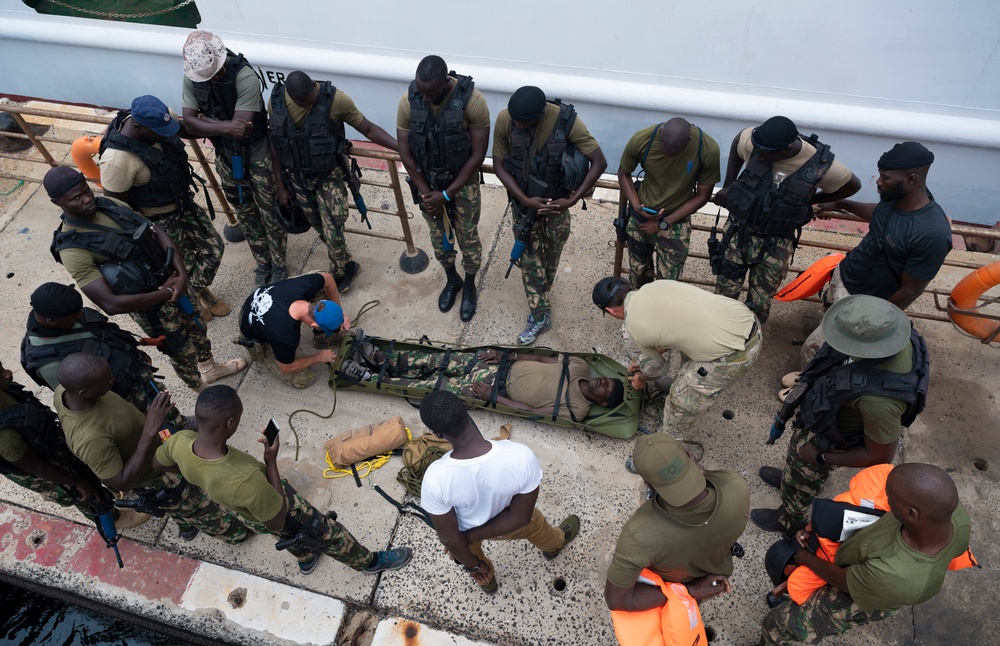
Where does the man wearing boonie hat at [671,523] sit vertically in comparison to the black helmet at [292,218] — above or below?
above

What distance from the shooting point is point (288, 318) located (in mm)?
4090

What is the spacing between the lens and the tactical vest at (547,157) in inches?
153

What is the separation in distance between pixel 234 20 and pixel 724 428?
6335 millimetres

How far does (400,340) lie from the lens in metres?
4.66

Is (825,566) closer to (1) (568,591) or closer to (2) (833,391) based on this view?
(2) (833,391)

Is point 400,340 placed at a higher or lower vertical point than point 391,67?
lower

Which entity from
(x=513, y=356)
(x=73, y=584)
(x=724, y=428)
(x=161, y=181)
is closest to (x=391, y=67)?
(x=161, y=181)

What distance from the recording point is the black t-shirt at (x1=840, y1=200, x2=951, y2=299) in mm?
3193

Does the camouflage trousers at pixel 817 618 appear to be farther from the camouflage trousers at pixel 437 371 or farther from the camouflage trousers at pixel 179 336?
the camouflage trousers at pixel 179 336

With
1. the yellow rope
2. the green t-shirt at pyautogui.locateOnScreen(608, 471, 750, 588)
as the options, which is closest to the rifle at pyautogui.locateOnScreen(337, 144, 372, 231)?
the yellow rope

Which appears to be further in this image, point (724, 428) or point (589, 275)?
point (589, 275)

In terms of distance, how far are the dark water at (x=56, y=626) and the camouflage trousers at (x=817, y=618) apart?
3.63m

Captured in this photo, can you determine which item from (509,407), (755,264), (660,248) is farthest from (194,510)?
(755,264)

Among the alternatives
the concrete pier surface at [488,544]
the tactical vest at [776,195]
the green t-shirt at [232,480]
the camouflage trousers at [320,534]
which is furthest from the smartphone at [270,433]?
the tactical vest at [776,195]
